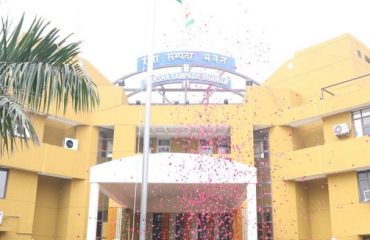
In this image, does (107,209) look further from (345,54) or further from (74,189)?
(345,54)

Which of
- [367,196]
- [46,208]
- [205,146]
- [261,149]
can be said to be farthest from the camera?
[205,146]

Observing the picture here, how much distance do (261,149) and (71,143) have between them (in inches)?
298

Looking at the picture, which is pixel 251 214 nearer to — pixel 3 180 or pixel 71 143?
pixel 71 143

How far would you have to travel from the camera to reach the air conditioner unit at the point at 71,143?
1803 centimetres

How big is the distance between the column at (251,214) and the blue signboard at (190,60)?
29.8 ft

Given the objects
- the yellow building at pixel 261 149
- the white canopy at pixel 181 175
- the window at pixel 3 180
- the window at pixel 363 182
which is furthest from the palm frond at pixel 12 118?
the window at pixel 363 182

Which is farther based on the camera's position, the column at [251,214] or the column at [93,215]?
the column at [93,215]

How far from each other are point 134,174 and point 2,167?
6.32 metres

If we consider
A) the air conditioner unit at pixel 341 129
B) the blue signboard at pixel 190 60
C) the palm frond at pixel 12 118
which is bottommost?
the palm frond at pixel 12 118

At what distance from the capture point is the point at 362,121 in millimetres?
16109

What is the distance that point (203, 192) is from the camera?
1377 cm

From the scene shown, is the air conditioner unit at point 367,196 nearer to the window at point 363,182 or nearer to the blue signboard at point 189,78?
the window at point 363,182

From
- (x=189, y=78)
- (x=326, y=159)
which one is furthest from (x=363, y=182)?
(x=189, y=78)

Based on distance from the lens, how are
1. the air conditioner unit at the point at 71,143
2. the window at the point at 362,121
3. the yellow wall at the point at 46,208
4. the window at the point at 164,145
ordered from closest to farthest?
the window at the point at 362,121, the yellow wall at the point at 46,208, the air conditioner unit at the point at 71,143, the window at the point at 164,145
